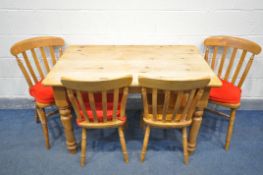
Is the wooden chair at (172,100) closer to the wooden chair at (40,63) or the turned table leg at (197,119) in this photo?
the turned table leg at (197,119)

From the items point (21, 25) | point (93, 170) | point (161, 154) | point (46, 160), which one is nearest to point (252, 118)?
point (161, 154)

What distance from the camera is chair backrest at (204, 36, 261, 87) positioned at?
1.89m

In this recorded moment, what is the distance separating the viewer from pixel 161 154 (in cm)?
192

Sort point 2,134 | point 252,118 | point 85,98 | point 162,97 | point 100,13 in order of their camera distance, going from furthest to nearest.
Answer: point 252,118 → point 2,134 → point 100,13 → point 162,97 → point 85,98

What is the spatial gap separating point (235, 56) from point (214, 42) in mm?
314

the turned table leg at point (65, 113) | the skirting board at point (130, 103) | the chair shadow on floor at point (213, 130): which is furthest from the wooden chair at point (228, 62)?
the turned table leg at point (65, 113)

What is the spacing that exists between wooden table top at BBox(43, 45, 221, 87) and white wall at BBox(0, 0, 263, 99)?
0.36 ft

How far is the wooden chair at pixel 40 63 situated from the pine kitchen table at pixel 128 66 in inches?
7.0

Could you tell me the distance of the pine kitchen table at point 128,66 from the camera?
5.02 feet

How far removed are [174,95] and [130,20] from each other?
765 millimetres

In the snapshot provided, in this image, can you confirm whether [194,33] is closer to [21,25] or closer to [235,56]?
[235,56]

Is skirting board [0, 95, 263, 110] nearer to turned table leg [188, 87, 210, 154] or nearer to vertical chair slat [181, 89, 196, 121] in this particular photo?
turned table leg [188, 87, 210, 154]

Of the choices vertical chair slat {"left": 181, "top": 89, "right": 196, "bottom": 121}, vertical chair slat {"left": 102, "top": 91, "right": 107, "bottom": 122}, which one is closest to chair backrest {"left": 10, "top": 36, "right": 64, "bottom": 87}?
vertical chair slat {"left": 102, "top": 91, "right": 107, "bottom": 122}

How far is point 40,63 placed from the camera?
7.29ft
